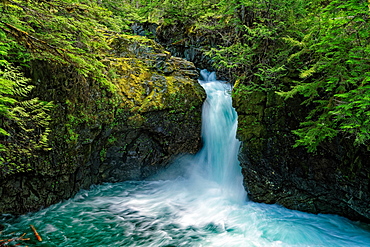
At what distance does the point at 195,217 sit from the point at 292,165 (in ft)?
10.9

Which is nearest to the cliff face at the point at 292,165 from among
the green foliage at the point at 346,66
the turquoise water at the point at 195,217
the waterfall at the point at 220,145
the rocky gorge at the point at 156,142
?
the rocky gorge at the point at 156,142

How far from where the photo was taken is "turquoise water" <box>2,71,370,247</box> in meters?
5.09

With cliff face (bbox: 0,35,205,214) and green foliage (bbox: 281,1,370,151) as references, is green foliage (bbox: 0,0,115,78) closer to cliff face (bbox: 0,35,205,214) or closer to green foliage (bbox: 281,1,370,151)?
cliff face (bbox: 0,35,205,214)

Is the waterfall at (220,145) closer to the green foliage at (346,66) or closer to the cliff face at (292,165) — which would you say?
the cliff face at (292,165)

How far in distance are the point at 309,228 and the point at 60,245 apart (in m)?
6.27

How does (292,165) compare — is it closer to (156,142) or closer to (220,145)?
(220,145)

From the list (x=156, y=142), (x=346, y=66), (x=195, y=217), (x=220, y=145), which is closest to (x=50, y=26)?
(x=156, y=142)

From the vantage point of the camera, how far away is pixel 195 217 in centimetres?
625

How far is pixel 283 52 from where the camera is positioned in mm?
6109

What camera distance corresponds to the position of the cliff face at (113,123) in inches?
222

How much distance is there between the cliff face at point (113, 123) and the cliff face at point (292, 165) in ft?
8.84

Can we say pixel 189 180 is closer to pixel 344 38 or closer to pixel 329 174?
pixel 329 174

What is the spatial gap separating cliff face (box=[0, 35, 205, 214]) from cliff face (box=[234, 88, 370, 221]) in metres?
2.69

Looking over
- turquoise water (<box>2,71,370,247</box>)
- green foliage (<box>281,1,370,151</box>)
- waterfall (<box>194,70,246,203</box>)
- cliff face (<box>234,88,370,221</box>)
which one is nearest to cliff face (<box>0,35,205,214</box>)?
waterfall (<box>194,70,246,203</box>)
